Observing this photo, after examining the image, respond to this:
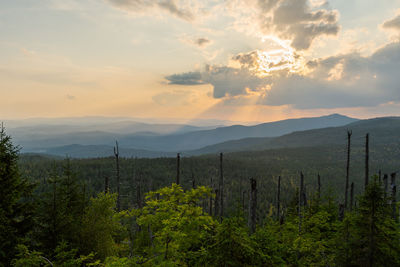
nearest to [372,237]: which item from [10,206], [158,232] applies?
[158,232]

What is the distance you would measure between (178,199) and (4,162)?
977cm

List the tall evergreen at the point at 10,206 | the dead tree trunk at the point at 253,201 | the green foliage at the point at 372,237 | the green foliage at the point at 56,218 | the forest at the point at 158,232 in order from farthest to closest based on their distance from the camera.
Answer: the dead tree trunk at the point at 253,201 < the green foliage at the point at 56,218 < the tall evergreen at the point at 10,206 < the green foliage at the point at 372,237 < the forest at the point at 158,232

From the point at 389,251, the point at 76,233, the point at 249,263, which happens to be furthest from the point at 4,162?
the point at 389,251

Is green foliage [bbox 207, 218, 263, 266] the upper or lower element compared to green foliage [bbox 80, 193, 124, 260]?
upper

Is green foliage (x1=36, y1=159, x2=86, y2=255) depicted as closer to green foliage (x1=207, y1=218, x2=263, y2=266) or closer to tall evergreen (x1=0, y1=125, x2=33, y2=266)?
tall evergreen (x1=0, y1=125, x2=33, y2=266)

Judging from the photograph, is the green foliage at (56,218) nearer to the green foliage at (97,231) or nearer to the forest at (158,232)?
the forest at (158,232)

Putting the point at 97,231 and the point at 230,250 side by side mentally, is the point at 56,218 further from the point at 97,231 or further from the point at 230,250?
the point at 230,250

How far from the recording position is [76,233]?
1293 cm

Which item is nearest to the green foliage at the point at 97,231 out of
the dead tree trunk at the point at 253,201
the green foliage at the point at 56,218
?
the green foliage at the point at 56,218

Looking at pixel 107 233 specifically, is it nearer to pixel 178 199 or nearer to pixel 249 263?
pixel 178 199

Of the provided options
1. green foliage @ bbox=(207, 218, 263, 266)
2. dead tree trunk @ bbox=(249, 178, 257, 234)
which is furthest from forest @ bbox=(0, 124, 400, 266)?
dead tree trunk @ bbox=(249, 178, 257, 234)

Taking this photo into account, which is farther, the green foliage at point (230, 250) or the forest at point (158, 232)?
the forest at point (158, 232)

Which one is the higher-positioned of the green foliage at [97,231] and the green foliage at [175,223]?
the green foliage at [175,223]

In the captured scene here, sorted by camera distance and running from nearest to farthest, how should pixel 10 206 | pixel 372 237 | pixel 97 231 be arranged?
pixel 372 237 < pixel 10 206 < pixel 97 231
